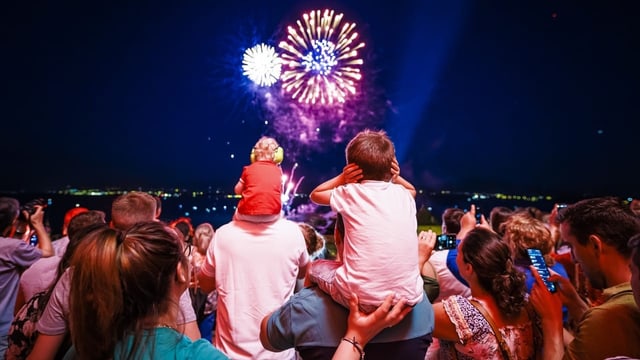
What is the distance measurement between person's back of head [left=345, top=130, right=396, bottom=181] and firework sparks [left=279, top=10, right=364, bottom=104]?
39.9ft

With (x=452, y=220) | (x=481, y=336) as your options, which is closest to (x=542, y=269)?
(x=481, y=336)

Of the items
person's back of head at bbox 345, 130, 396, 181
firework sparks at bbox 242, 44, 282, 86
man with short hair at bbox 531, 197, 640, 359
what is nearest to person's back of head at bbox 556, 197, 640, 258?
man with short hair at bbox 531, 197, 640, 359

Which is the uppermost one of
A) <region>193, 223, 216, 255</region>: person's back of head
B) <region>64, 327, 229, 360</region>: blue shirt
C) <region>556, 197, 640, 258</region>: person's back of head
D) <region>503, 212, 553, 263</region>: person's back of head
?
<region>556, 197, 640, 258</region>: person's back of head

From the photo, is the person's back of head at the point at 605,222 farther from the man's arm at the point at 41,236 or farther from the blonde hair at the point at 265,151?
the man's arm at the point at 41,236

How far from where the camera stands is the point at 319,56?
1393 cm

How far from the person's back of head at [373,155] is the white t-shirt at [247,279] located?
40.9 inches

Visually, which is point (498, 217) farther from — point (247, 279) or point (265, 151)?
point (247, 279)

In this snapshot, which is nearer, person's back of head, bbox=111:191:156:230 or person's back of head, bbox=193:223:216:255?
person's back of head, bbox=111:191:156:230

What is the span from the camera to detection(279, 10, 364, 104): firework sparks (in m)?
13.9

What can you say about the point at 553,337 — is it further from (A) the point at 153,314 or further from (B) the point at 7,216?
(B) the point at 7,216

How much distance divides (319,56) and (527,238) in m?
12.0

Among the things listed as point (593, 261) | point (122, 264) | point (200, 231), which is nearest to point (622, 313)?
point (593, 261)

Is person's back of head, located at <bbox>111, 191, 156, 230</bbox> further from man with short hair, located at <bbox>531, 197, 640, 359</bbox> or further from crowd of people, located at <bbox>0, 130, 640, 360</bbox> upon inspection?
man with short hair, located at <bbox>531, 197, 640, 359</bbox>

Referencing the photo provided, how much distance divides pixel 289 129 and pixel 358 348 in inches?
850
